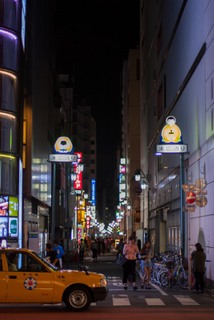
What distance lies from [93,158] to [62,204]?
379 ft

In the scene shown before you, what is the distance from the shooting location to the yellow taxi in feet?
51.7

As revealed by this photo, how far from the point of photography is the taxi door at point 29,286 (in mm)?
15742

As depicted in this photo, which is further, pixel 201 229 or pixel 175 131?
pixel 175 131

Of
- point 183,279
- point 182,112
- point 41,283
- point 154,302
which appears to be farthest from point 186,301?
point 182,112

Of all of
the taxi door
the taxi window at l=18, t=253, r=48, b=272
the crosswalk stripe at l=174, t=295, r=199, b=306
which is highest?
the taxi window at l=18, t=253, r=48, b=272

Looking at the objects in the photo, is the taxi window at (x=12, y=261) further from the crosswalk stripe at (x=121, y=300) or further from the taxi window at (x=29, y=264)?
the crosswalk stripe at (x=121, y=300)

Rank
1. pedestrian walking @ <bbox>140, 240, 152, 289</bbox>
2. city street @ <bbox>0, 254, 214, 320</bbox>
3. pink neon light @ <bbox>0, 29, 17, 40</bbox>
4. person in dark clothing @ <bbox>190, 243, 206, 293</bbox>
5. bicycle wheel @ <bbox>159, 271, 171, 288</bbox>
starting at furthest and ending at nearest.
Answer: pink neon light @ <bbox>0, 29, 17, 40</bbox> < bicycle wheel @ <bbox>159, 271, 171, 288</bbox> < pedestrian walking @ <bbox>140, 240, 152, 289</bbox> < person in dark clothing @ <bbox>190, 243, 206, 293</bbox> < city street @ <bbox>0, 254, 214, 320</bbox>

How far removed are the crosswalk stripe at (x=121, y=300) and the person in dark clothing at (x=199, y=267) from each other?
9.63ft

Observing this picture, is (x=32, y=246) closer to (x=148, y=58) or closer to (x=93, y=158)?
(x=148, y=58)

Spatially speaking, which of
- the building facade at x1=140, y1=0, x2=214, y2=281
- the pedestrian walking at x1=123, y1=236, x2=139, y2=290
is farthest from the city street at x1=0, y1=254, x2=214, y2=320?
the building facade at x1=140, y1=0, x2=214, y2=281

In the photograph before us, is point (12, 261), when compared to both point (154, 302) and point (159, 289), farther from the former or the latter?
point (159, 289)

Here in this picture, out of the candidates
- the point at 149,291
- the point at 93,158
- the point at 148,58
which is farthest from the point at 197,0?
the point at 93,158

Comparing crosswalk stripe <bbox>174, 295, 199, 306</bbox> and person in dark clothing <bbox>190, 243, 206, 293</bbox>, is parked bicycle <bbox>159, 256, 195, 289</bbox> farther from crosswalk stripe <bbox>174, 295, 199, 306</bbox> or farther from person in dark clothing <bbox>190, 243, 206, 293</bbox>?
crosswalk stripe <bbox>174, 295, 199, 306</bbox>

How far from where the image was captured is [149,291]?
2291 cm
